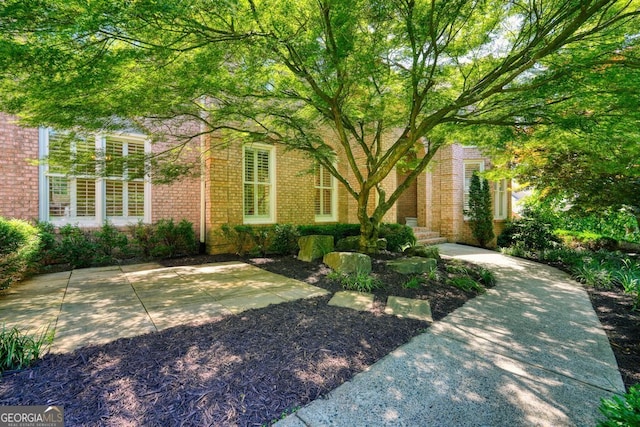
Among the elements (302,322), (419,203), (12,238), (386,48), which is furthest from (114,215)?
(419,203)

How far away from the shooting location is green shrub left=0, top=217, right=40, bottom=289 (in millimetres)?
3693

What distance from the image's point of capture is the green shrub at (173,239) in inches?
259

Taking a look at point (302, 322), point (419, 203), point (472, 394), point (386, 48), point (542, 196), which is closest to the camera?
point (472, 394)

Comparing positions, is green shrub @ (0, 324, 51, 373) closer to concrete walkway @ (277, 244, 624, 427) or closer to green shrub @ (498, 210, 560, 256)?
concrete walkway @ (277, 244, 624, 427)

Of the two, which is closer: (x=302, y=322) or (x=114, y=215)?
(x=302, y=322)

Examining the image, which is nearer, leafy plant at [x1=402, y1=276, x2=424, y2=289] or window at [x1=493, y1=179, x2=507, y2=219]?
leafy plant at [x1=402, y1=276, x2=424, y2=289]

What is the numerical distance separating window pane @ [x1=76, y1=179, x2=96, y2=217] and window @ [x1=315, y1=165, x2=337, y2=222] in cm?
637

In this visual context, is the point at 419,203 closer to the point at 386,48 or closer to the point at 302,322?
the point at 386,48

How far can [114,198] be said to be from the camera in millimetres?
6621

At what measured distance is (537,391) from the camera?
6.45 feet

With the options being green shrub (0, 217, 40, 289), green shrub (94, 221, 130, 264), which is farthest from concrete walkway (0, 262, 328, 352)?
green shrub (94, 221, 130, 264)

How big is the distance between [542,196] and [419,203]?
445 centimetres

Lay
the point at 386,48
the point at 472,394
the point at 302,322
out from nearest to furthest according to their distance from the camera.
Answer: the point at 472,394
the point at 302,322
the point at 386,48

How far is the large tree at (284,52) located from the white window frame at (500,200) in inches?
287
